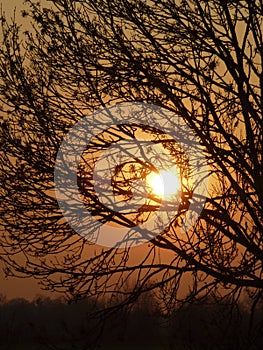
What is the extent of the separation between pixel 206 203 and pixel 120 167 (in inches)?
50.3

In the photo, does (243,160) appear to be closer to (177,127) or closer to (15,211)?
(177,127)

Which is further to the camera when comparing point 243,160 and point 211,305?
point 211,305

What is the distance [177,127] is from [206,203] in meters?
1.11

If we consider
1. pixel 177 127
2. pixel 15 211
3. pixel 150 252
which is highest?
pixel 177 127

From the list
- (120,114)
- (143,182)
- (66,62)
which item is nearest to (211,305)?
(143,182)

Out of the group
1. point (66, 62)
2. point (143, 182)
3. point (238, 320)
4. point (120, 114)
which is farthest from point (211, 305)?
point (66, 62)

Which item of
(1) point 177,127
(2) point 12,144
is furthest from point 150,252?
(2) point 12,144

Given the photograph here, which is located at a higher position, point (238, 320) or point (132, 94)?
point (132, 94)

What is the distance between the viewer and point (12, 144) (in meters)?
10.3

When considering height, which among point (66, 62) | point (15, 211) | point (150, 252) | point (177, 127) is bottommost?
point (150, 252)

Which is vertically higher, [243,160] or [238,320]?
[243,160]

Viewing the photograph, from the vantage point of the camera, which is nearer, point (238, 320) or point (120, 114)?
point (238, 320)

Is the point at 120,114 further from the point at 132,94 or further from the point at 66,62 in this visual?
the point at 66,62

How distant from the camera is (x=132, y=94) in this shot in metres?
10.1
